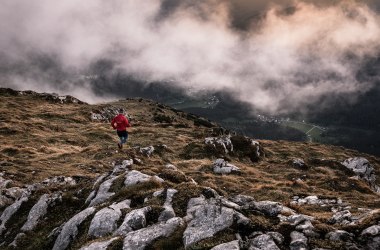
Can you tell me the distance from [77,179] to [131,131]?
1654 inches

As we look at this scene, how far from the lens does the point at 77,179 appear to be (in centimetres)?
3362

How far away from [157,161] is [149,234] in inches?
905

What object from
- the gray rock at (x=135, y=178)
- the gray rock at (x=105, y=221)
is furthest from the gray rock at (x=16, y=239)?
the gray rock at (x=135, y=178)

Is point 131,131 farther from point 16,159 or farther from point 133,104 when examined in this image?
point 133,104

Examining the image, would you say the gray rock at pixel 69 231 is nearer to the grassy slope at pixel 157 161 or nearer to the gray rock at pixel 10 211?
the gray rock at pixel 10 211

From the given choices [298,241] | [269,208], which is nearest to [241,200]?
[269,208]

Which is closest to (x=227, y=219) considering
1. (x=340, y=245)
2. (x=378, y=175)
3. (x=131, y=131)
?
(x=340, y=245)

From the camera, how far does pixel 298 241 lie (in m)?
15.5

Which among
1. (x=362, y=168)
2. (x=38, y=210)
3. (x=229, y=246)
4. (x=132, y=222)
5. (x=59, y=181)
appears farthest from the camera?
(x=362, y=168)

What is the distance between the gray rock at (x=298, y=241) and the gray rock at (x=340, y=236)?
1.16 metres

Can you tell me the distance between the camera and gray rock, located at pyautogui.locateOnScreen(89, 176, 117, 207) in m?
23.8

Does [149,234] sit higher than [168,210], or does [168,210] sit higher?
[168,210]

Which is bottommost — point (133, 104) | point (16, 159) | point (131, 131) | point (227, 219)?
point (227, 219)

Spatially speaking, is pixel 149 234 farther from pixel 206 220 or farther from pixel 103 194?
pixel 103 194
